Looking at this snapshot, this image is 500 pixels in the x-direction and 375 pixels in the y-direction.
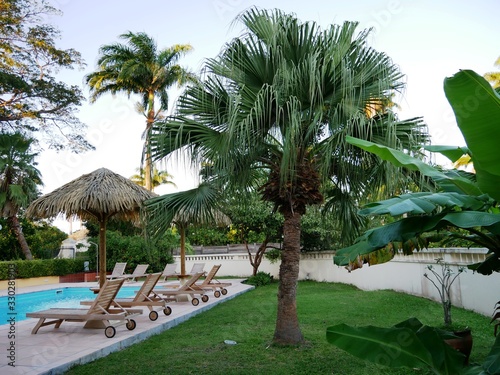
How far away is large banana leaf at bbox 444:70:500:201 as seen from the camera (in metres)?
2.60

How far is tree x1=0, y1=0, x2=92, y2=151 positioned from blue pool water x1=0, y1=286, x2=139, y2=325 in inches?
284

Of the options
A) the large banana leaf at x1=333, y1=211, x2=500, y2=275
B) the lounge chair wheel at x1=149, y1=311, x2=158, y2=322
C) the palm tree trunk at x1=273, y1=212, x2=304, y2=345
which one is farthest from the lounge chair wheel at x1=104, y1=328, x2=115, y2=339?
the large banana leaf at x1=333, y1=211, x2=500, y2=275

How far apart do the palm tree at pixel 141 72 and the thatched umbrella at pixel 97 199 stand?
13.5 m

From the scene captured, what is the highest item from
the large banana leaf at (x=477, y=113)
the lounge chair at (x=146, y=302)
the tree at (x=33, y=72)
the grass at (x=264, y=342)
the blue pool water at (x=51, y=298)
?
the tree at (x=33, y=72)

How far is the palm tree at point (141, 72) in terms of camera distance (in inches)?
1041

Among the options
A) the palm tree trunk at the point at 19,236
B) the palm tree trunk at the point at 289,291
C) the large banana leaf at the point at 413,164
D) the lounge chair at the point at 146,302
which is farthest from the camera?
the palm tree trunk at the point at 19,236

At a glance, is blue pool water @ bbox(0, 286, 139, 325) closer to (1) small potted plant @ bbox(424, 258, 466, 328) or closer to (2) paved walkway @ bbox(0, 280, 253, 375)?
(2) paved walkway @ bbox(0, 280, 253, 375)

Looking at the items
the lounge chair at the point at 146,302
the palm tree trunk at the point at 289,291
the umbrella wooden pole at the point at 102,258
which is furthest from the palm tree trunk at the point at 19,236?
the palm tree trunk at the point at 289,291

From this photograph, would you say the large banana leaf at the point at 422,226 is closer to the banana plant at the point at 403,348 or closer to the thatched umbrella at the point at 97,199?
the banana plant at the point at 403,348

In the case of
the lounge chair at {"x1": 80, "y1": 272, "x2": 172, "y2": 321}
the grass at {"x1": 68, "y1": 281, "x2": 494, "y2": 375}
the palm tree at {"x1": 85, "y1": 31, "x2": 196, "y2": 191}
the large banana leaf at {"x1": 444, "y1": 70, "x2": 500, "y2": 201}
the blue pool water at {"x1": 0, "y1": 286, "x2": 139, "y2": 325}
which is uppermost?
the palm tree at {"x1": 85, "y1": 31, "x2": 196, "y2": 191}

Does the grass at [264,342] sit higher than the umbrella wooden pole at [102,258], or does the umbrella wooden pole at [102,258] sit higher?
the umbrella wooden pole at [102,258]

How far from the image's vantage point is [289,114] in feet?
20.0

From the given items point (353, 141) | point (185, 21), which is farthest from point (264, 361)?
point (185, 21)

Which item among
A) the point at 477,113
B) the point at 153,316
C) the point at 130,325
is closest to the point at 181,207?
the point at 130,325
